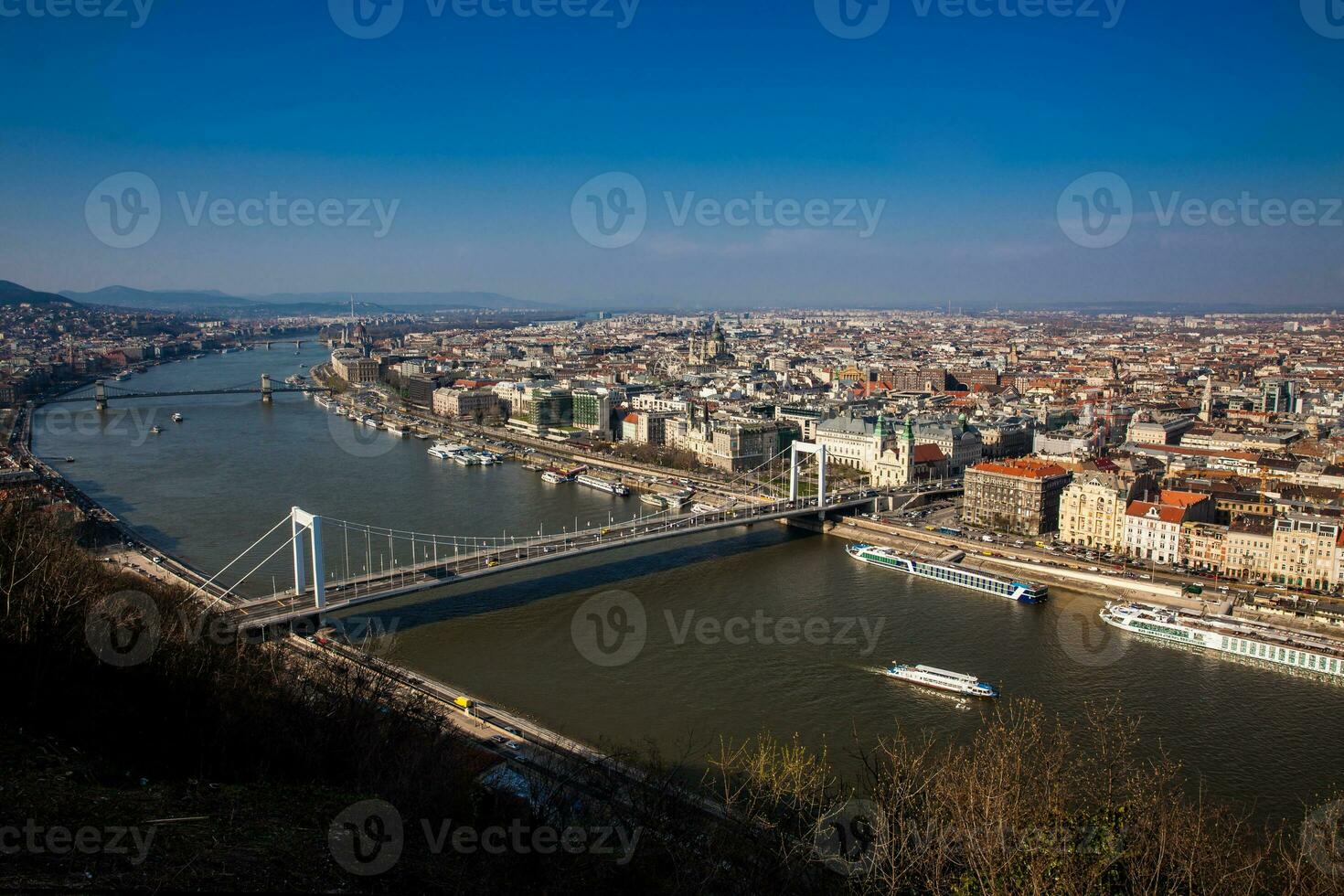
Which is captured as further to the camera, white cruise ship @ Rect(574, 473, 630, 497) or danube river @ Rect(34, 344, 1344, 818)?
white cruise ship @ Rect(574, 473, 630, 497)

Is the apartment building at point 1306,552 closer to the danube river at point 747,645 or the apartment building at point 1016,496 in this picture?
the danube river at point 747,645

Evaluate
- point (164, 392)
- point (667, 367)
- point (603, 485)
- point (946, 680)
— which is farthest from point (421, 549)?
point (667, 367)

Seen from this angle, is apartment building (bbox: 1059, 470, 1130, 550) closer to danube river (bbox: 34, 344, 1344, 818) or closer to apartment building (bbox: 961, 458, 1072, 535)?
apartment building (bbox: 961, 458, 1072, 535)

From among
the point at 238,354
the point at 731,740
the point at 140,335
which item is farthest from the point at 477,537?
the point at 140,335

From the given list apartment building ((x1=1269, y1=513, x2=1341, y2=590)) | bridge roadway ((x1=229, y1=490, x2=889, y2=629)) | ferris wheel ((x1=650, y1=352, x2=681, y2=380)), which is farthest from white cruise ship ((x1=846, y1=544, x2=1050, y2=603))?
ferris wheel ((x1=650, y1=352, x2=681, y2=380))

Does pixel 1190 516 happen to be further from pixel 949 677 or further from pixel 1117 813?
pixel 1117 813

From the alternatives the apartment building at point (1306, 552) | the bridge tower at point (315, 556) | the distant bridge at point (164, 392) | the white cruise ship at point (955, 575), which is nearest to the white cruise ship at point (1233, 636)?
the white cruise ship at point (955, 575)

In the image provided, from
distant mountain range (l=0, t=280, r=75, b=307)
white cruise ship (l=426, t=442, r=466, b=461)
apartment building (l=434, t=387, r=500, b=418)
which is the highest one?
distant mountain range (l=0, t=280, r=75, b=307)
